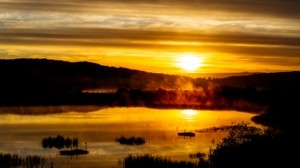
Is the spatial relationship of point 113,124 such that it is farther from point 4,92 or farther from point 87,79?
point 87,79

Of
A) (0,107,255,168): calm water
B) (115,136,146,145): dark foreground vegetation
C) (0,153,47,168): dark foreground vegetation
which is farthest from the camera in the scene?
(115,136,146,145): dark foreground vegetation

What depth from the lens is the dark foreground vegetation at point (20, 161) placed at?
39.1 m

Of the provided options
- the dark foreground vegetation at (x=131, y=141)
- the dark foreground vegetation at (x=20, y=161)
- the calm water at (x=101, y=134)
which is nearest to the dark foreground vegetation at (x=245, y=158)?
the calm water at (x=101, y=134)

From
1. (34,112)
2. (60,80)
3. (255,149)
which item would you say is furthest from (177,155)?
(60,80)

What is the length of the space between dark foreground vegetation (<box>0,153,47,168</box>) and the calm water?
0.65 m

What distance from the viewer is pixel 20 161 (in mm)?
39938

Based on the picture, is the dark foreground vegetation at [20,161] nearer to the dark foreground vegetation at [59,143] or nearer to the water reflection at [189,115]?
the dark foreground vegetation at [59,143]

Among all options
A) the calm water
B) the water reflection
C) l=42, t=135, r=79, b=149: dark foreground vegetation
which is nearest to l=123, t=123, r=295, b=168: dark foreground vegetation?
Answer: the calm water

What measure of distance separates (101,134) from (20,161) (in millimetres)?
19921

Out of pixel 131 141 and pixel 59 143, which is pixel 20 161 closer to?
pixel 59 143

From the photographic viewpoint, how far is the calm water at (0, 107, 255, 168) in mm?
44469

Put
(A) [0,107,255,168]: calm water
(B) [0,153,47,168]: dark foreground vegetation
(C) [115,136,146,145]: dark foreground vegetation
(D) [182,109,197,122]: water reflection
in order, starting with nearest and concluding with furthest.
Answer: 1. (B) [0,153,47,168]: dark foreground vegetation
2. (A) [0,107,255,168]: calm water
3. (C) [115,136,146,145]: dark foreground vegetation
4. (D) [182,109,197,122]: water reflection

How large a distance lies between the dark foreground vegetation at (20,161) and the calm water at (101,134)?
65 centimetres

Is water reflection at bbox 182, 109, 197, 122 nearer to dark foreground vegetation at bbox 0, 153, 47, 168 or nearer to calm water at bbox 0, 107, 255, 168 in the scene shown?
calm water at bbox 0, 107, 255, 168
